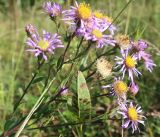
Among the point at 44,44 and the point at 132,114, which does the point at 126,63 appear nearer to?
the point at 132,114

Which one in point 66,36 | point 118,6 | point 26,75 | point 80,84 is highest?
point 66,36

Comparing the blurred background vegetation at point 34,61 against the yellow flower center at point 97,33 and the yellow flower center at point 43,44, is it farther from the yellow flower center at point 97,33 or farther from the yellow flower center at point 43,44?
the yellow flower center at point 43,44

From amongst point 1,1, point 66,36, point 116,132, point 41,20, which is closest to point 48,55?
point 66,36

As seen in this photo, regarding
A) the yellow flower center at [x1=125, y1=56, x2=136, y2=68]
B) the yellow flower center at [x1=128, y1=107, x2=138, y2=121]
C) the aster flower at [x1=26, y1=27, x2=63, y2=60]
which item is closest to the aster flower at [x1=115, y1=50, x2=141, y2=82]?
the yellow flower center at [x1=125, y1=56, x2=136, y2=68]

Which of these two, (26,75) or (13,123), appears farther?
(26,75)

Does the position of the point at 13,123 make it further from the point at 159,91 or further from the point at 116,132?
the point at 159,91
